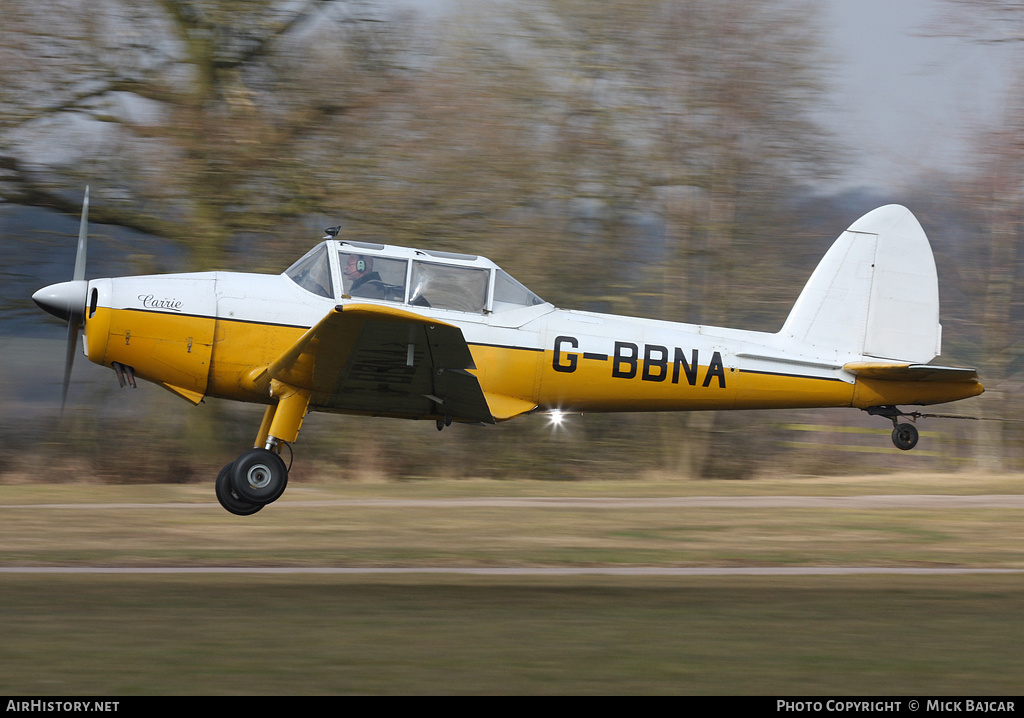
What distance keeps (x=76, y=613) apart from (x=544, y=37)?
13183 mm

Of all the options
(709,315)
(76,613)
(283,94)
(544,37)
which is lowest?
(76,613)

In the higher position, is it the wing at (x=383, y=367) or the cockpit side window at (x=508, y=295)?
the cockpit side window at (x=508, y=295)

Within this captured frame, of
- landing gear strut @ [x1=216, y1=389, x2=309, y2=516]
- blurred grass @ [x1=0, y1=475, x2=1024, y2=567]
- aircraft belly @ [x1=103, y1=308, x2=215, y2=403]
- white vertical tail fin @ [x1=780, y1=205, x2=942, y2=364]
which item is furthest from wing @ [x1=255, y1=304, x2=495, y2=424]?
white vertical tail fin @ [x1=780, y1=205, x2=942, y2=364]

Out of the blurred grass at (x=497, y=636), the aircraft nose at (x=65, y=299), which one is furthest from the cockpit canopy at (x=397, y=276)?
the blurred grass at (x=497, y=636)

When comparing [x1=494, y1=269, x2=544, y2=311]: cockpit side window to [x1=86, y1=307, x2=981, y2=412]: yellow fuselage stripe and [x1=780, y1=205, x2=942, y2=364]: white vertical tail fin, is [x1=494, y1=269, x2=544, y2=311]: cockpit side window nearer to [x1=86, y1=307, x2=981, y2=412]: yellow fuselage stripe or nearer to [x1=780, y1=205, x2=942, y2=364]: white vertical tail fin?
[x1=86, y1=307, x2=981, y2=412]: yellow fuselage stripe

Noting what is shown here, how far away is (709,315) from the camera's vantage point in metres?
17.0

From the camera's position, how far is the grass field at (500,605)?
4.83m

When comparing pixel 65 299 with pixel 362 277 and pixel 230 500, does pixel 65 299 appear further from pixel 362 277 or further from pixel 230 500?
pixel 362 277

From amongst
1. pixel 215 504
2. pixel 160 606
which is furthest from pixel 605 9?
pixel 160 606

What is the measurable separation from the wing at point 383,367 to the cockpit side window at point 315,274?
0.75 meters

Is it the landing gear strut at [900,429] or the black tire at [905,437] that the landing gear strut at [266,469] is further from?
the black tire at [905,437]

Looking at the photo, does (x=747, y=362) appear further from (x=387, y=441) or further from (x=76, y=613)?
(x=387, y=441)

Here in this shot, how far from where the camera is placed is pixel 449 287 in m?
8.91

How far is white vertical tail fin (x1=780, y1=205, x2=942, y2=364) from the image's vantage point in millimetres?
10141
